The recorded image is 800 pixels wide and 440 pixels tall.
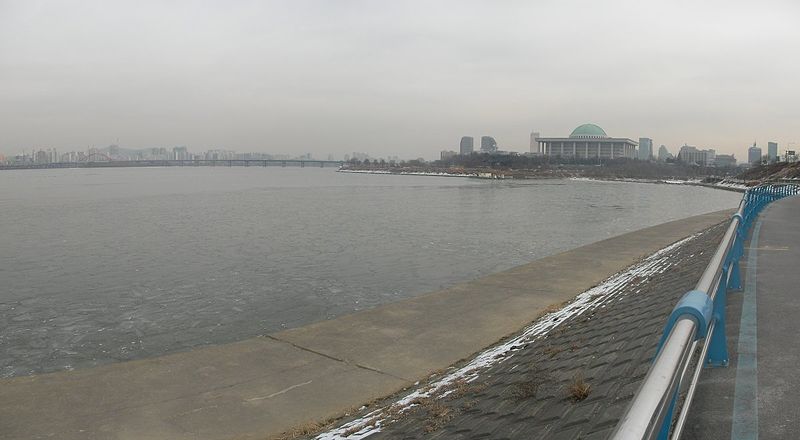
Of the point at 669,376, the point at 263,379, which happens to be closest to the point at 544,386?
the point at 263,379

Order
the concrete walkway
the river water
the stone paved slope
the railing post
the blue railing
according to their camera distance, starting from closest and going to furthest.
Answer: the blue railing, the railing post, the stone paved slope, the concrete walkway, the river water

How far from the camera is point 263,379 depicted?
7.42 m

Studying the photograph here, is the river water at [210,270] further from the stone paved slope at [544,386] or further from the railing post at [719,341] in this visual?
the railing post at [719,341]

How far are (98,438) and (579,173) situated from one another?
Result: 203 m

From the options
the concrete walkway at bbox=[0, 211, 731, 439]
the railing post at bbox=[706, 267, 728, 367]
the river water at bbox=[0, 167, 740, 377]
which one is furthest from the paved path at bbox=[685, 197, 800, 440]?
the river water at bbox=[0, 167, 740, 377]

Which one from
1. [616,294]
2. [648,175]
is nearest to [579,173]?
[648,175]

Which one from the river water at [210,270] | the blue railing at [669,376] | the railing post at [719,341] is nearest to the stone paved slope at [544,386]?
the railing post at [719,341]

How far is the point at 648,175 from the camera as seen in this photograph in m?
189

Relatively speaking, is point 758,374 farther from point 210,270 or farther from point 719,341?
point 210,270

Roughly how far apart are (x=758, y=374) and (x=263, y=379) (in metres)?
5.57

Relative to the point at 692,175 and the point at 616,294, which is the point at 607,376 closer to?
the point at 616,294

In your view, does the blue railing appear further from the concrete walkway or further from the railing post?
the concrete walkway

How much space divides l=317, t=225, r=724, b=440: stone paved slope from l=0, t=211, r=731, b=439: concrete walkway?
62 cm

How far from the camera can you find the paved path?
137 inches
